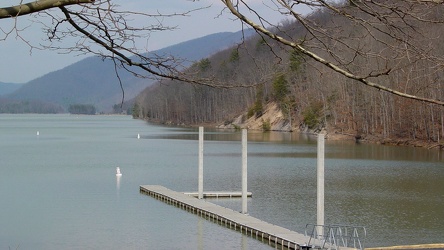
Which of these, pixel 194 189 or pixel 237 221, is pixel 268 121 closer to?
pixel 194 189

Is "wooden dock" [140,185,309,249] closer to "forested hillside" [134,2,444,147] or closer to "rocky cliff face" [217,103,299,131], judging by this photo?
"forested hillside" [134,2,444,147]

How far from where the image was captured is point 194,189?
86.3ft

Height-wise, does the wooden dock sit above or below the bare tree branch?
below

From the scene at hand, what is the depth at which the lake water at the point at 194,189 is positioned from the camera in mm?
16781

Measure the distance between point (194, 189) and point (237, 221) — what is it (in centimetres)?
873

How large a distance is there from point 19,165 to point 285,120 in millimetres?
52911

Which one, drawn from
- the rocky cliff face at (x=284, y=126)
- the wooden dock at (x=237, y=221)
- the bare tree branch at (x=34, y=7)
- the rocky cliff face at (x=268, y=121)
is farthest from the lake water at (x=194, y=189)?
the rocky cliff face at (x=268, y=121)

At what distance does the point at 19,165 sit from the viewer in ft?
119

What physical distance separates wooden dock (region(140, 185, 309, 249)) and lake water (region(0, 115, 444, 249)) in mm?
269

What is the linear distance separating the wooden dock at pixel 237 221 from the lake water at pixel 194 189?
27 centimetres

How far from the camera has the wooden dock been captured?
14969mm

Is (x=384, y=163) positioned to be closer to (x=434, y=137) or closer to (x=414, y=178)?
(x=414, y=178)

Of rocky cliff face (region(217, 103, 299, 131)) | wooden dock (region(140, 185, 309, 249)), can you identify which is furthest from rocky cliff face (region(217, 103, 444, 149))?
wooden dock (region(140, 185, 309, 249))

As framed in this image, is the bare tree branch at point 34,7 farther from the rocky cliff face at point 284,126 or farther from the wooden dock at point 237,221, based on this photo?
the rocky cliff face at point 284,126
